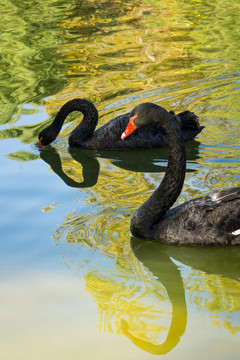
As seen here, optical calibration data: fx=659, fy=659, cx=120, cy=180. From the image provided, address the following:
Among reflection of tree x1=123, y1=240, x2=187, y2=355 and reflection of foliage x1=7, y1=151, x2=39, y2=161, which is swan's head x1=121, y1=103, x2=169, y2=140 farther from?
reflection of foliage x1=7, y1=151, x2=39, y2=161

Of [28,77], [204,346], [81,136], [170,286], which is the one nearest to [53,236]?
[170,286]

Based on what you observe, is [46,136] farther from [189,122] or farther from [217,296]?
[217,296]

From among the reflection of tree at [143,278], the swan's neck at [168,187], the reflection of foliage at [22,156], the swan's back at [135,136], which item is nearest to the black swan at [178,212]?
the swan's neck at [168,187]

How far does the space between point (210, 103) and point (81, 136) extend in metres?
2.09

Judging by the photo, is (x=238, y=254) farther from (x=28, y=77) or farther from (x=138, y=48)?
(x=138, y=48)

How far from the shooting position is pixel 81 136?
8336 mm

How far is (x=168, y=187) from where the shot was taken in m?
5.65

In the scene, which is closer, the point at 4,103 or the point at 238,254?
the point at 238,254

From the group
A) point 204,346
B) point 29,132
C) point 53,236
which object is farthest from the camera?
point 29,132

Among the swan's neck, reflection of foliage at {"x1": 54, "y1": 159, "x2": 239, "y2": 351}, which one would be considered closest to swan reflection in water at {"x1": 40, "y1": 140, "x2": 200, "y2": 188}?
reflection of foliage at {"x1": 54, "y1": 159, "x2": 239, "y2": 351}

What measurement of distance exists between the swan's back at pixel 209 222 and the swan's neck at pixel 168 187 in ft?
0.60

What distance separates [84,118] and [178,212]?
128 inches

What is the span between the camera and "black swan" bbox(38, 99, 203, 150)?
8.07 metres

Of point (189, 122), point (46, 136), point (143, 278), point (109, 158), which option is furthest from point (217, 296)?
point (46, 136)
